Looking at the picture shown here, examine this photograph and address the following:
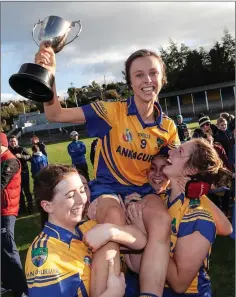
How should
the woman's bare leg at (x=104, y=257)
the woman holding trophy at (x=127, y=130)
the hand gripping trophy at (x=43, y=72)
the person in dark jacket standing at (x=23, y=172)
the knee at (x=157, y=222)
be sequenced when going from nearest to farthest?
the woman's bare leg at (x=104, y=257)
the knee at (x=157, y=222)
the hand gripping trophy at (x=43, y=72)
the woman holding trophy at (x=127, y=130)
the person in dark jacket standing at (x=23, y=172)

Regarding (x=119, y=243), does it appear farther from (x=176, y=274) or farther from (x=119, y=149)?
(x=119, y=149)

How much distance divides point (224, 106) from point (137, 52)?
207 feet

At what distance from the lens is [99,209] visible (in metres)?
2.76

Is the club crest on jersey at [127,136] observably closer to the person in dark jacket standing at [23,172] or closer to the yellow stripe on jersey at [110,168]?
the yellow stripe on jersey at [110,168]

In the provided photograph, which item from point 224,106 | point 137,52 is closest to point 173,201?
point 137,52

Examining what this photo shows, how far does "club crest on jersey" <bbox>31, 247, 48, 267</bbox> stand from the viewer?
85.8 inches

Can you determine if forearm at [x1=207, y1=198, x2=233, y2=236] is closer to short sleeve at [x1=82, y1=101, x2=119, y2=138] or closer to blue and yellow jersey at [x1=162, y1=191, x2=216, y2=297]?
blue and yellow jersey at [x1=162, y1=191, x2=216, y2=297]

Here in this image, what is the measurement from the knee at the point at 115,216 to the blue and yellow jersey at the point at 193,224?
0.31 metres

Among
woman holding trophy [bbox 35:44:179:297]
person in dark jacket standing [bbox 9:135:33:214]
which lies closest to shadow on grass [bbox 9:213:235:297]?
person in dark jacket standing [bbox 9:135:33:214]

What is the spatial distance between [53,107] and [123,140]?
0.56 m

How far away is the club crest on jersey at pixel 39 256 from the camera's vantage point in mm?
2180

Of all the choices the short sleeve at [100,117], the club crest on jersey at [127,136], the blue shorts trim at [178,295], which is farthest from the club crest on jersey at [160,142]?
the blue shorts trim at [178,295]

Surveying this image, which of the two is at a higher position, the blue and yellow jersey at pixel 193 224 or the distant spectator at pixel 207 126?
the distant spectator at pixel 207 126

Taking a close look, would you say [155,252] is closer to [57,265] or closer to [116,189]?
[57,265]
